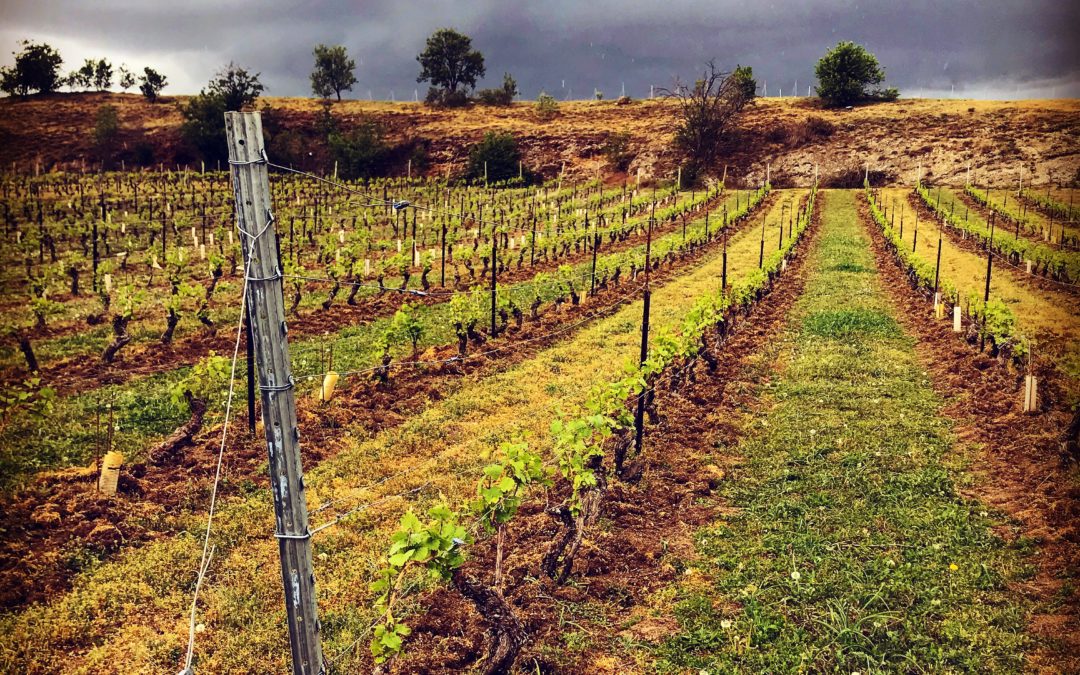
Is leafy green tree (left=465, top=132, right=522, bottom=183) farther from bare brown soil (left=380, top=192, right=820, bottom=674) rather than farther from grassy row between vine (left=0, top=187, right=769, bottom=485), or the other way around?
bare brown soil (left=380, top=192, right=820, bottom=674)

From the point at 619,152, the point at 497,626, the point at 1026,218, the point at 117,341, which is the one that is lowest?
the point at 497,626

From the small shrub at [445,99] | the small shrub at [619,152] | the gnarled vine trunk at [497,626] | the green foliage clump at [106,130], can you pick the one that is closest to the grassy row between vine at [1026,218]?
the small shrub at [619,152]

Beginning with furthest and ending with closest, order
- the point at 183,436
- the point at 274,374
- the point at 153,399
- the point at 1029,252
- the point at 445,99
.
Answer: the point at 445,99, the point at 1029,252, the point at 153,399, the point at 183,436, the point at 274,374

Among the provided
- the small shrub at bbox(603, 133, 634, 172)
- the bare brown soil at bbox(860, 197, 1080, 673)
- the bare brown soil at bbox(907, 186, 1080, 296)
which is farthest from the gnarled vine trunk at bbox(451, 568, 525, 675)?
the small shrub at bbox(603, 133, 634, 172)

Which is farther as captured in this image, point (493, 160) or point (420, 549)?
point (493, 160)

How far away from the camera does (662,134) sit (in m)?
67.1

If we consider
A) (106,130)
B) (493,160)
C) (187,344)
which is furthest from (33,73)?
(187,344)

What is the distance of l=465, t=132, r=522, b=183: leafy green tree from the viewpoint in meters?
64.4

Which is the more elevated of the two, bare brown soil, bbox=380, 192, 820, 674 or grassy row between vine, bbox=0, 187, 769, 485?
grassy row between vine, bbox=0, 187, 769, 485

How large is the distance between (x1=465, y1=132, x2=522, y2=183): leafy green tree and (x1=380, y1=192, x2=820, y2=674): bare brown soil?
186 ft

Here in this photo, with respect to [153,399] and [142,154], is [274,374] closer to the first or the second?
[153,399]

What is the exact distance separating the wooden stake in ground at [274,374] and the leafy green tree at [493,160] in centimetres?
6128

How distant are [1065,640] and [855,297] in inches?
617

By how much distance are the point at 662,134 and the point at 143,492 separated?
6506 centimetres
